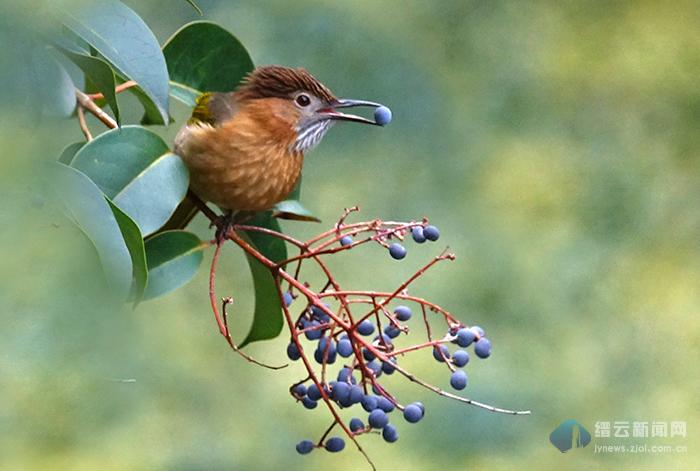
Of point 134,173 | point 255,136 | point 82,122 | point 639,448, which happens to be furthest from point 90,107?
point 639,448

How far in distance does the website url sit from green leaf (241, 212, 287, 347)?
218 centimetres

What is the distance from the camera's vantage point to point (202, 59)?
1539mm

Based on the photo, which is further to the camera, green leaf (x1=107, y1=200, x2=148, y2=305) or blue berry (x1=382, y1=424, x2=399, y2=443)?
blue berry (x1=382, y1=424, x2=399, y2=443)

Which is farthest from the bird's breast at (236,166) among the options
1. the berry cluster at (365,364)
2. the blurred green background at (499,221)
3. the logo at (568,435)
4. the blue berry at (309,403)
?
the logo at (568,435)

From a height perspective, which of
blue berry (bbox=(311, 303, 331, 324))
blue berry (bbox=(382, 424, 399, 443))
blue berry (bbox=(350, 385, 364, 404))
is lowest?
blue berry (bbox=(382, 424, 399, 443))

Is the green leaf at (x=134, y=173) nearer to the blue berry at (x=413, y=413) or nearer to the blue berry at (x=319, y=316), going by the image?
the blue berry at (x=319, y=316)

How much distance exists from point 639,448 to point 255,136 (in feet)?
7.22

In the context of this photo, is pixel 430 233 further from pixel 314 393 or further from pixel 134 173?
pixel 134 173

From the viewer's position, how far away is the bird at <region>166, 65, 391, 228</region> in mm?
1528

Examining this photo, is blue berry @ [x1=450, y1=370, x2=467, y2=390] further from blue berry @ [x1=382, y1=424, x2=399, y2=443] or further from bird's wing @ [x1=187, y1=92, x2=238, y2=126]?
bird's wing @ [x1=187, y1=92, x2=238, y2=126]

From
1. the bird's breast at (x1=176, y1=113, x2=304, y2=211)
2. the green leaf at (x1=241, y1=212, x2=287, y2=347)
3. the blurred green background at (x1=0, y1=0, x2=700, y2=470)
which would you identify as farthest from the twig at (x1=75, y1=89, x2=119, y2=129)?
the blurred green background at (x1=0, y1=0, x2=700, y2=470)

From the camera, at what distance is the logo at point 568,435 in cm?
332

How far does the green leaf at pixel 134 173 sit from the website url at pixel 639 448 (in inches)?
95.7

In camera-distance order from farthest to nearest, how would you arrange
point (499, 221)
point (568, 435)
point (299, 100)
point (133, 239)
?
point (499, 221) < point (568, 435) < point (299, 100) < point (133, 239)
